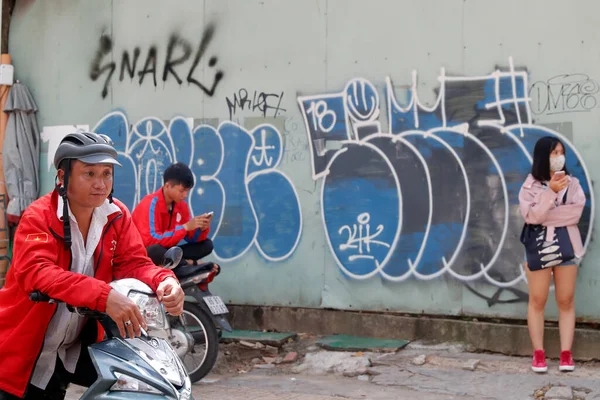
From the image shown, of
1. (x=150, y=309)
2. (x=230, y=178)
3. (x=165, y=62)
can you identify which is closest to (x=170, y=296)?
(x=150, y=309)

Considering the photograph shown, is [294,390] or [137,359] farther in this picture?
[294,390]

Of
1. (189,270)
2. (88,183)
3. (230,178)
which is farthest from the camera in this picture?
(230,178)

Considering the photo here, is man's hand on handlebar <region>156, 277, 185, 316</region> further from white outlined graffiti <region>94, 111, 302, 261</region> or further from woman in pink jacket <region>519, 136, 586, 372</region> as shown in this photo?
white outlined graffiti <region>94, 111, 302, 261</region>

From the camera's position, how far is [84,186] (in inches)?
128

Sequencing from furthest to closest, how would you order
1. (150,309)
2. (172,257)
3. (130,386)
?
(172,257), (150,309), (130,386)

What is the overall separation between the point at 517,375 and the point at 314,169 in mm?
2827

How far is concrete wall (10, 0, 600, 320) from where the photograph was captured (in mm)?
6961

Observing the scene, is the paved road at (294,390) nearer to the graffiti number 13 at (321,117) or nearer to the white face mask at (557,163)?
the white face mask at (557,163)

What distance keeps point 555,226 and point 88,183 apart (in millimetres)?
4267

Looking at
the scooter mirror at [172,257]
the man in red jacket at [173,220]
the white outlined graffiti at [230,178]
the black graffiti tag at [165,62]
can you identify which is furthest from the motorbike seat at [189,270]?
the scooter mirror at [172,257]

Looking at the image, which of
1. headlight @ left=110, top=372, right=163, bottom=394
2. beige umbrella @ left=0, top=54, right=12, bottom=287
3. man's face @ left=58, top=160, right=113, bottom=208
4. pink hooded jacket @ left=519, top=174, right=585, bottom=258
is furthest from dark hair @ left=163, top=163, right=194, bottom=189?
headlight @ left=110, top=372, right=163, bottom=394

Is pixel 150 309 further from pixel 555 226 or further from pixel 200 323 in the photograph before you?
pixel 555 226

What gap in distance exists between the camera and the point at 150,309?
313 cm

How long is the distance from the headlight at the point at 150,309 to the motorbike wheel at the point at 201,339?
3.29 m
